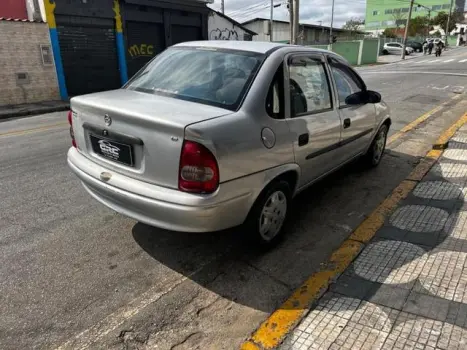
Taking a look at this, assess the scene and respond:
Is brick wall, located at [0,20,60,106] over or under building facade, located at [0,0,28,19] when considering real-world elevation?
under

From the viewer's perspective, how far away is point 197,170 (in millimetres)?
2639

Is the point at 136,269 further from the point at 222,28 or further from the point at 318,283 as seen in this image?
the point at 222,28

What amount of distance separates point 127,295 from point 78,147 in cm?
140

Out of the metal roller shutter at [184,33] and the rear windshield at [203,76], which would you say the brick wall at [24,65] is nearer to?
the metal roller shutter at [184,33]

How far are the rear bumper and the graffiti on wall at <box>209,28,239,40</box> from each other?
19.9m

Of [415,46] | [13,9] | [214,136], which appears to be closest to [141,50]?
[13,9]

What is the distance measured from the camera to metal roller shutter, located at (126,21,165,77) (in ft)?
56.6

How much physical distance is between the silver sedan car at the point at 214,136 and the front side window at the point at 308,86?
11mm

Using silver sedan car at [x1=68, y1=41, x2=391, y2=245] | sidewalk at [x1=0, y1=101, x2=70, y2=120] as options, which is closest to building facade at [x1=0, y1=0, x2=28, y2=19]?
sidewalk at [x1=0, y1=101, x2=70, y2=120]

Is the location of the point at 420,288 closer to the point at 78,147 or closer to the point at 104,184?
the point at 104,184

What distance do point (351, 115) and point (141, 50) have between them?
600 inches

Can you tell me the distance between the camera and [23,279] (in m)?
3.01

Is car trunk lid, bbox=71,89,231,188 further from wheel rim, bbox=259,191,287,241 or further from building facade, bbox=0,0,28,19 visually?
building facade, bbox=0,0,28,19

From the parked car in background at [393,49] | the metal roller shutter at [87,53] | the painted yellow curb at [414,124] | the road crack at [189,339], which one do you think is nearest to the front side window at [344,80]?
the painted yellow curb at [414,124]
